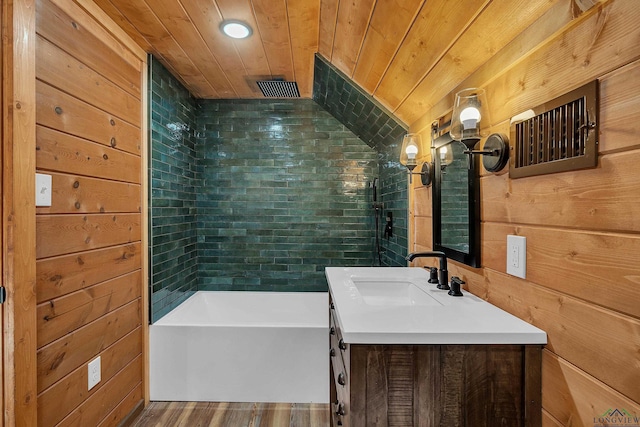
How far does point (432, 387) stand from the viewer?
38.0 inches

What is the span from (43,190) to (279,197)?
1998 millimetres

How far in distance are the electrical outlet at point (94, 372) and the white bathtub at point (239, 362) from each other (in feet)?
1.78

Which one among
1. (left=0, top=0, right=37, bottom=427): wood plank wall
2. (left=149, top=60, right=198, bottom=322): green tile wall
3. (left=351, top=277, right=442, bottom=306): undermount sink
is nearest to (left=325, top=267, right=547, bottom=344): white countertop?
(left=351, top=277, right=442, bottom=306): undermount sink

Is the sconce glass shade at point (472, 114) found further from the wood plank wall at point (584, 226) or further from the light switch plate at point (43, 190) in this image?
the light switch plate at point (43, 190)

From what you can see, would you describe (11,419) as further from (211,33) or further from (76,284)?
(211,33)

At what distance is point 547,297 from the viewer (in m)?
0.99

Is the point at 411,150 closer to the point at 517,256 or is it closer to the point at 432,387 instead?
the point at 517,256

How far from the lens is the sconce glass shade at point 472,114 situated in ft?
4.13

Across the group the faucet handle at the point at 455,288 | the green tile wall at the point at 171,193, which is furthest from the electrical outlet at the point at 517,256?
the green tile wall at the point at 171,193

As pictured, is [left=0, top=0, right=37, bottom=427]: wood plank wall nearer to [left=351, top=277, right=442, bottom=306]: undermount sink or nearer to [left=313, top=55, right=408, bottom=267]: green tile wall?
[left=351, top=277, right=442, bottom=306]: undermount sink

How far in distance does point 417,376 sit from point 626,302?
54 centimetres

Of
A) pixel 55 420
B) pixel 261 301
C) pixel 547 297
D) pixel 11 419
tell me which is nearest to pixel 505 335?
pixel 547 297

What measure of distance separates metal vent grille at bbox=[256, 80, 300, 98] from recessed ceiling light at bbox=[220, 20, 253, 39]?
72 centimetres

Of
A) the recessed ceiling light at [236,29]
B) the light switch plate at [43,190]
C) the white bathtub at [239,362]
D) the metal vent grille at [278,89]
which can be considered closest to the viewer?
the light switch plate at [43,190]
